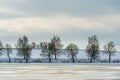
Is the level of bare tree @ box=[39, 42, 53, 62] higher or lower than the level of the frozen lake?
higher

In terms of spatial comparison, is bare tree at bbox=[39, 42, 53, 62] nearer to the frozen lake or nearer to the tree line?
the tree line

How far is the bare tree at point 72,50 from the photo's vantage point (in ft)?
407

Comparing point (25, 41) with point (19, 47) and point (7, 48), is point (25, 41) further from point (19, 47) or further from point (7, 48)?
point (7, 48)

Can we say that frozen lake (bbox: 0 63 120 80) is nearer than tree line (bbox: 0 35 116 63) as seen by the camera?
Yes

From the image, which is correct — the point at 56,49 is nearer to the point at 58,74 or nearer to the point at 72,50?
the point at 72,50

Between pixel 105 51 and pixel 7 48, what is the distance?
3809cm

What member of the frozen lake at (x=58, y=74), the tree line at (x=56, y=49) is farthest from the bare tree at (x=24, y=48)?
the frozen lake at (x=58, y=74)

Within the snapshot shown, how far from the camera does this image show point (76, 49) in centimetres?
12975

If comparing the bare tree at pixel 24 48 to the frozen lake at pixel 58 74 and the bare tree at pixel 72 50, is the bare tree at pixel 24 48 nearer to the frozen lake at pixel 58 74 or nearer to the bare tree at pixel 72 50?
the bare tree at pixel 72 50

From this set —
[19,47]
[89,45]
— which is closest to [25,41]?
[19,47]

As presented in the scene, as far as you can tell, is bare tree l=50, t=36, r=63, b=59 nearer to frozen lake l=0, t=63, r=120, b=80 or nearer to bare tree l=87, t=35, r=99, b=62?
bare tree l=87, t=35, r=99, b=62

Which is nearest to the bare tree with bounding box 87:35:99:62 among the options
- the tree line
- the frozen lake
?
the tree line

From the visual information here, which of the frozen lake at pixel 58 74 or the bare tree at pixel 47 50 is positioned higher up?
the bare tree at pixel 47 50

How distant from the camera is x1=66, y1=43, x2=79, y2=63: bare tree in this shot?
407ft
